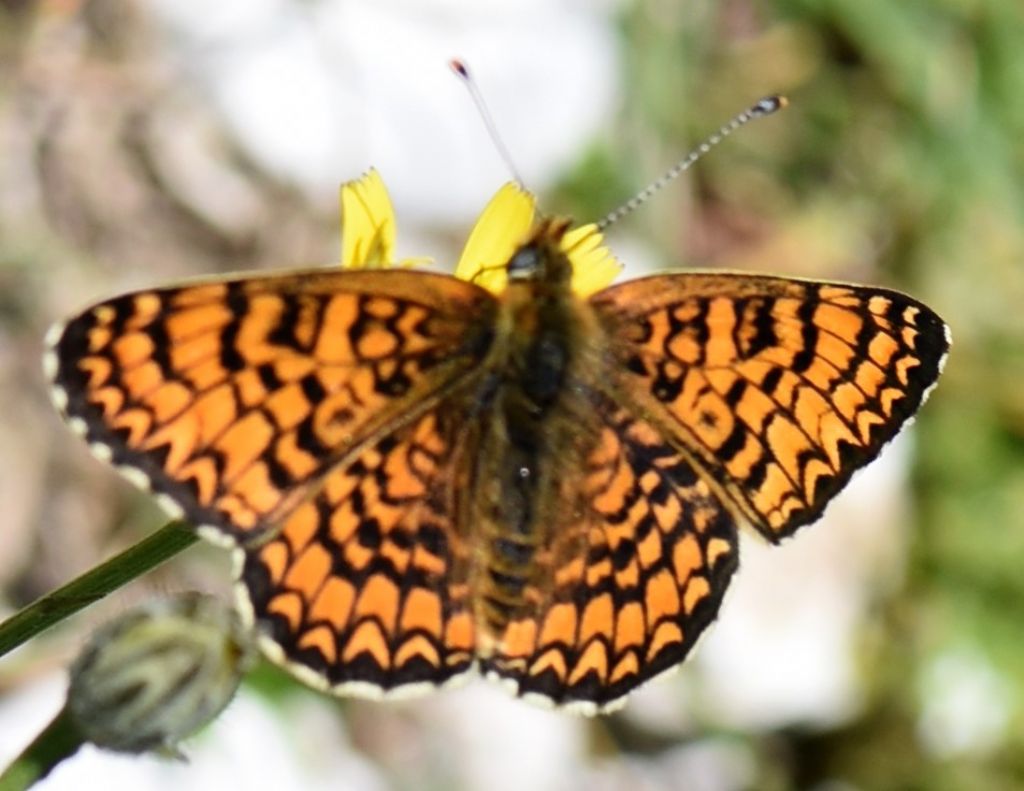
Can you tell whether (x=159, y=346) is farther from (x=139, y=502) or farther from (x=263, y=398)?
(x=139, y=502)

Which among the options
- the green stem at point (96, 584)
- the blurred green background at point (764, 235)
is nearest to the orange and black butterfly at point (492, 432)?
the green stem at point (96, 584)

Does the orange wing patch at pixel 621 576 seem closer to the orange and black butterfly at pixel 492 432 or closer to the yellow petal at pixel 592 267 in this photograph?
the orange and black butterfly at pixel 492 432

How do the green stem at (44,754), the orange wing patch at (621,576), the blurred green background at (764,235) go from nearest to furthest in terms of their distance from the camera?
the green stem at (44,754), the orange wing patch at (621,576), the blurred green background at (764,235)

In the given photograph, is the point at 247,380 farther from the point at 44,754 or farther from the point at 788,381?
the point at 788,381

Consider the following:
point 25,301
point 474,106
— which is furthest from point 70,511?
point 474,106

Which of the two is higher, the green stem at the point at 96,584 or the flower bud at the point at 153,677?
the green stem at the point at 96,584

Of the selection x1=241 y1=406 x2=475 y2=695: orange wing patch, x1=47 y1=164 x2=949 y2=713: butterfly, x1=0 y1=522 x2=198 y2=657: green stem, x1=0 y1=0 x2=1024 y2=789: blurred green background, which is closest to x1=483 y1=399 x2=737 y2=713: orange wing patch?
x1=47 y1=164 x2=949 y2=713: butterfly
